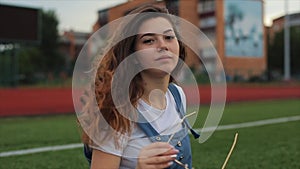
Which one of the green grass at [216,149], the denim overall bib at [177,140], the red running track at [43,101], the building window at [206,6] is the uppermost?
the building window at [206,6]

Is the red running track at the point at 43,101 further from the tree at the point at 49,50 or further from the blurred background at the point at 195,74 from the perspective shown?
the tree at the point at 49,50

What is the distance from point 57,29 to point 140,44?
177 ft

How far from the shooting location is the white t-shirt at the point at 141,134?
4.00 feet

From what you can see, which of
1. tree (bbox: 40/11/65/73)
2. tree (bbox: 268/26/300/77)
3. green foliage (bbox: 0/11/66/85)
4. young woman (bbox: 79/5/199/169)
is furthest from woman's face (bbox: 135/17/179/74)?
tree (bbox: 268/26/300/77)

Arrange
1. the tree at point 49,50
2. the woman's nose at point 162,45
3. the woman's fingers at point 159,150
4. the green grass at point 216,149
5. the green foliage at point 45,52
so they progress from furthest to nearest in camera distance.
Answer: the tree at point 49,50, the green foliage at point 45,52, the green grass at point 216,149, the woman's nose at point 162,45, the woman's fingers at point 159,150

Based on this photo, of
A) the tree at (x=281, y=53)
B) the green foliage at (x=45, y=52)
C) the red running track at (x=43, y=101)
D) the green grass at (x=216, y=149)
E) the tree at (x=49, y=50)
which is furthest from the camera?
the tree at (x=281, y=53)

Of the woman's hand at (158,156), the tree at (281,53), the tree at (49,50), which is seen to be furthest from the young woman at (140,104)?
the tree at (281,53)

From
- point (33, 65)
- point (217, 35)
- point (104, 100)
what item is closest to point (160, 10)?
point (104, 100)

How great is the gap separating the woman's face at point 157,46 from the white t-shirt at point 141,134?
0.55ft

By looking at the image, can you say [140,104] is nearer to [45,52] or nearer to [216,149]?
[216,149]

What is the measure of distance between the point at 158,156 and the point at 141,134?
0.23 metres

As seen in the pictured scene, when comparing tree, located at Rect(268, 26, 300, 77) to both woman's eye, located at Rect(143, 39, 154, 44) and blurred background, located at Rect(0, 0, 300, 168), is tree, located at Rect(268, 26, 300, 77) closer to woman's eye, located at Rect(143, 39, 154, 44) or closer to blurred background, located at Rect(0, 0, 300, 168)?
blurred background, located at Rect(0, 0, 300, 168)

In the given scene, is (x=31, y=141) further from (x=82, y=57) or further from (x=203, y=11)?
(x=203, y=11)

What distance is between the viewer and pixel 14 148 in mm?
5004
